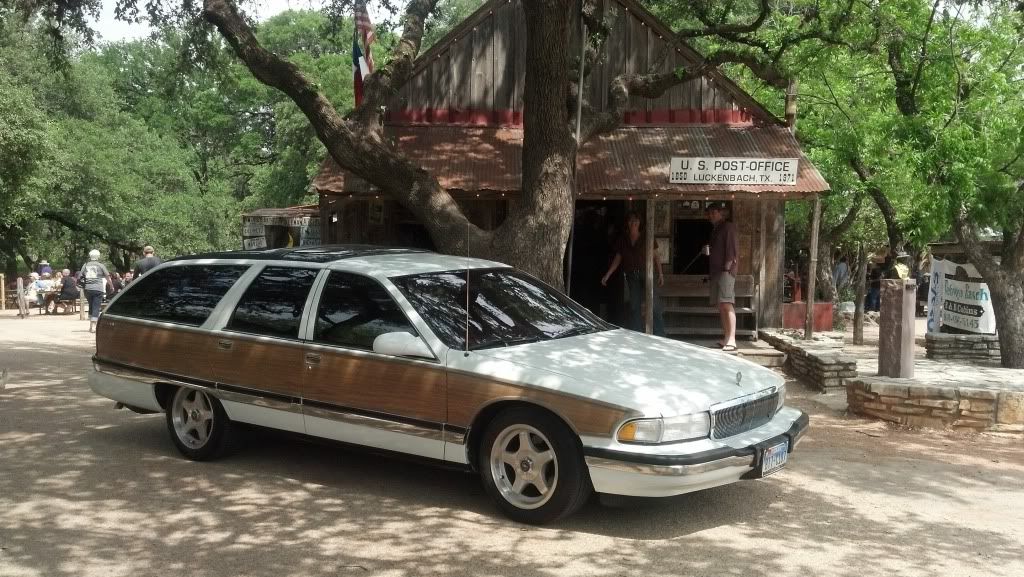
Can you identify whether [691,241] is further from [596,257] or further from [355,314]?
[355,314]

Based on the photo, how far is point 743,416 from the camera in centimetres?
547

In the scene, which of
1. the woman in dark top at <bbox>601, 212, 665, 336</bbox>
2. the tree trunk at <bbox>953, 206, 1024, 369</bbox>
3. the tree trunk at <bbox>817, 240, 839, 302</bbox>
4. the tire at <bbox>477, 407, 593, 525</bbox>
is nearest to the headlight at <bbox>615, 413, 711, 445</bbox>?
the tire at <bbox>477, 407, 593, 525</bbox>

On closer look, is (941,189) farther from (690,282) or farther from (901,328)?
(690,282)

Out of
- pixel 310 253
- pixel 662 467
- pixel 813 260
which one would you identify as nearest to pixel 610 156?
pixel 813 260

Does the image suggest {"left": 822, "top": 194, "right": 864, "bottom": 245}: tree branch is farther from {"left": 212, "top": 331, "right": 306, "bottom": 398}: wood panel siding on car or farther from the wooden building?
{"left": 212, "top": 331, "right": 306, "bottom": 398}: wood panel siding on car

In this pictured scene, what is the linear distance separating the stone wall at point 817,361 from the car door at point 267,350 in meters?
6.40

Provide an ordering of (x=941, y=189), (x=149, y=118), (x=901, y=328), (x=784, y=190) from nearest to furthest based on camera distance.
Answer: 1. (x=901, y=328)
2. (x=941, y=189)
3. (x=784, y=190)
4. (x=149, y=118)

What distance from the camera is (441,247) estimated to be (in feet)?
30.7

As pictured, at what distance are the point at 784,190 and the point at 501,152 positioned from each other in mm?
4093

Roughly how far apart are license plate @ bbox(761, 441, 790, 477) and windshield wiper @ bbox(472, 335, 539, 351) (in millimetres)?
1647

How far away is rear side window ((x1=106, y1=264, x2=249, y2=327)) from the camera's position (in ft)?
22.6

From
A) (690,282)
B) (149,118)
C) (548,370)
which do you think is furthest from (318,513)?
(149,118)

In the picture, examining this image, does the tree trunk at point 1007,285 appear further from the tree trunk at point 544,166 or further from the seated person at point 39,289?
the seated person at point 39,289

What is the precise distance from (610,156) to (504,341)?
26.1ft
